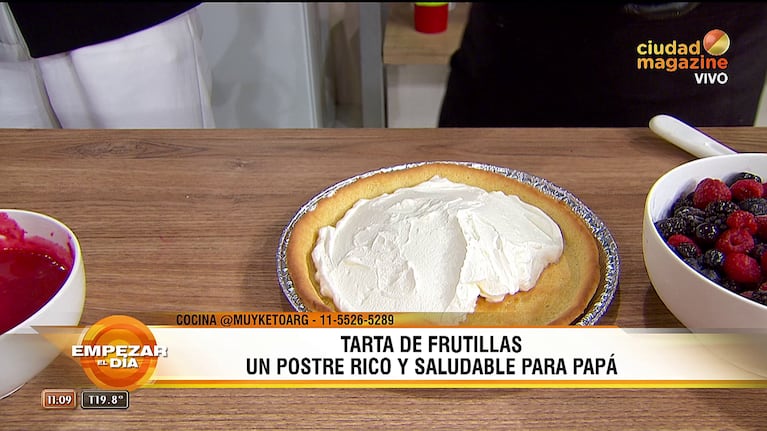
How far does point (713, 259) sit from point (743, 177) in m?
0.13

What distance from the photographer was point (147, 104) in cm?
107

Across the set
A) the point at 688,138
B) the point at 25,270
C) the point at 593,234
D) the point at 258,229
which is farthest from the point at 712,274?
the point at 25,270

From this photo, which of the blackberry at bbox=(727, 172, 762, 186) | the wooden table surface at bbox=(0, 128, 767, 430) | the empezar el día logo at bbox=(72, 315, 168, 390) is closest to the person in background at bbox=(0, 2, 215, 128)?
the wooden table surface at bbox=(0, 128, 767, 430)

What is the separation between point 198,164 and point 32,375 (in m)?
0.32

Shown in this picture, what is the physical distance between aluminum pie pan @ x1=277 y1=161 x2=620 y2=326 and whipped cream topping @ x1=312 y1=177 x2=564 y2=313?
28 mm

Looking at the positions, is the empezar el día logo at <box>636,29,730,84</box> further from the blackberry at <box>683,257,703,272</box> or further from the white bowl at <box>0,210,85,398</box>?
the white bowl at <box>0,210,85,398</box>

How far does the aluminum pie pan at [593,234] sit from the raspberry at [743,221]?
0.10m

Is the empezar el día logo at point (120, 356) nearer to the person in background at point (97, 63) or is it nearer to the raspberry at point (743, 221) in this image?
the raspberry at point (743, 221)

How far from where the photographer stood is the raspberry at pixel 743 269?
48 cm

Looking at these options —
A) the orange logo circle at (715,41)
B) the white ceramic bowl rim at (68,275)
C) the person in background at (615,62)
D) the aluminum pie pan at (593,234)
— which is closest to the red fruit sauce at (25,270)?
the white ceramic bowl rim at (68,275)

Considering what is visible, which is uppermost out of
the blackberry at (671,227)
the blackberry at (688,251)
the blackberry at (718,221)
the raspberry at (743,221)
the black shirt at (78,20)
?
the black shirt at (78,20)

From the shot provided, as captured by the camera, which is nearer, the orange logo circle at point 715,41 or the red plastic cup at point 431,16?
the orange logo circle at point 715,41

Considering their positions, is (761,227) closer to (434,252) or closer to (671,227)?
(671,227)

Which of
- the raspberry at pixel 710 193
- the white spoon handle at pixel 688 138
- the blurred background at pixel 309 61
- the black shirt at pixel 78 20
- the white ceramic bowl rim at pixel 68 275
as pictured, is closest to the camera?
the white ceramic bowl rim at pixel 68 275
